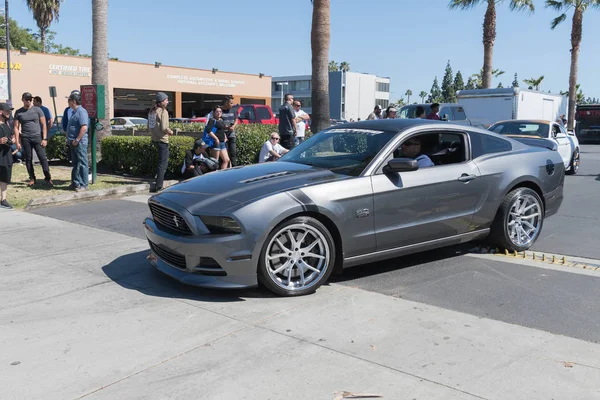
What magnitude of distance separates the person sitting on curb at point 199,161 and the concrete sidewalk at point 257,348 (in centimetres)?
551

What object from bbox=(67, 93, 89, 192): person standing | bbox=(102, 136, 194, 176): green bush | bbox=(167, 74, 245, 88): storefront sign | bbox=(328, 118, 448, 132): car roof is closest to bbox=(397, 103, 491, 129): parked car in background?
bbox=(102, 136, 194, 176): green bush

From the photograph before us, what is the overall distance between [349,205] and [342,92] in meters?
89.2

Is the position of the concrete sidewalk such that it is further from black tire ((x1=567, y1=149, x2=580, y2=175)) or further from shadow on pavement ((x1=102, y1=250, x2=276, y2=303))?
black tire ((x1=567, y1=149, x2=580, y2=175))

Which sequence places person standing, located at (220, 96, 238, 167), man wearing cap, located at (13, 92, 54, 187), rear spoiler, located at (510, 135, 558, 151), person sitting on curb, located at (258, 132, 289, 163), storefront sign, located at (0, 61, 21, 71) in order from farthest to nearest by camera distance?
storefront sign, located at (0, 61, 21, 71) < rear spoiler, located at (510, 135, 558, 151) < person standing, located at (220, 96, 238, 167) < man wearing cap, located at (13, 92, 54, 187) < person sitting on curb, located at (258, 132, 289, 163)

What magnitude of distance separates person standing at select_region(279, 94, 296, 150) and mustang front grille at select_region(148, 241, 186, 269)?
722 cm

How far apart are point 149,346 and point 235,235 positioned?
45.7 inches

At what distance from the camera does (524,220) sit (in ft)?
21.2

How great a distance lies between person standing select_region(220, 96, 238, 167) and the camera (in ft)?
38.5

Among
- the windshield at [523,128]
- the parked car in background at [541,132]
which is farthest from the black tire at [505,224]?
the windshield at [523,128]

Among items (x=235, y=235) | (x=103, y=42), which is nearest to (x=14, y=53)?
(x=103, y=42)

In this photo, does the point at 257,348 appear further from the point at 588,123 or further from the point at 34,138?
the point at 588,123

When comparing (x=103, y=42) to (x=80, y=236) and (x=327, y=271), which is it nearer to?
(x=80, y=236)

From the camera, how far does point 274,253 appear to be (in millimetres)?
4828

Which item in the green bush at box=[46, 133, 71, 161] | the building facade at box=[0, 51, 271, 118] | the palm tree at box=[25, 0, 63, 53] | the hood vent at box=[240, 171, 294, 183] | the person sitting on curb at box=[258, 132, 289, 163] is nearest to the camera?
the hood vent at box=[240, 171, 294, 183]
